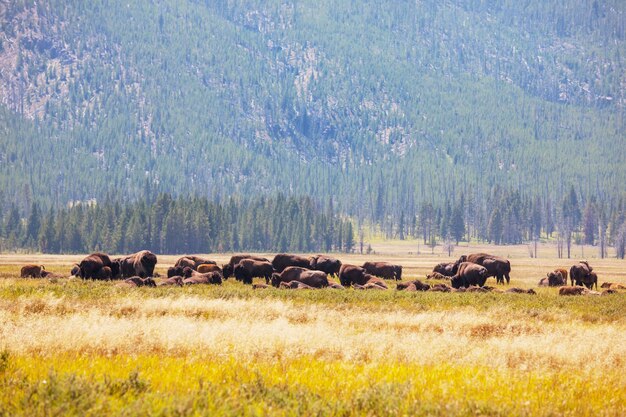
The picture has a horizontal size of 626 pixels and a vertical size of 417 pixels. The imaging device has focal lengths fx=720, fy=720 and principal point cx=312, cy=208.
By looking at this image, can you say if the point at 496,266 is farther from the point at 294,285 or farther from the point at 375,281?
the point at 294,285

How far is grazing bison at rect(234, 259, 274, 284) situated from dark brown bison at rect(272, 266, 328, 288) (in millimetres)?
3975

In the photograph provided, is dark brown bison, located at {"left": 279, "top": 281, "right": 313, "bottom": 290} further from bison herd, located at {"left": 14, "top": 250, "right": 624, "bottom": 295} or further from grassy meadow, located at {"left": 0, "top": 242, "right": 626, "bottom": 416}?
grassy meadow, located at {"left": 0, "top": 242, "right": 626, "bottom": 416}

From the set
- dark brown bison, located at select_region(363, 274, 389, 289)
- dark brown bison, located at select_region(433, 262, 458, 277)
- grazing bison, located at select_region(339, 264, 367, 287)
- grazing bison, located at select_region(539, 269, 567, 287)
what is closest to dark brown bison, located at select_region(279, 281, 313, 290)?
dark brown bison, located at select_region(363, 274, 389, 289)

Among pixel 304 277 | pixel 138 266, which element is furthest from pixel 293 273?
pixel 138 266

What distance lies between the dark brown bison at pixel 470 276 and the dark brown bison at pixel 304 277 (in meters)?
11.0

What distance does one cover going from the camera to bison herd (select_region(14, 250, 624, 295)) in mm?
46000

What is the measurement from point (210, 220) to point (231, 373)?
140 meters

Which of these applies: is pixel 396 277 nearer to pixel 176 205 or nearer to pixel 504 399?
pixel 504 399

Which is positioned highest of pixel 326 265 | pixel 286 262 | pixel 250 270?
pixel 286 262

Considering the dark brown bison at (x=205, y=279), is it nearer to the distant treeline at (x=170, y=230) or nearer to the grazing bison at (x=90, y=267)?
the grazing bison at (x=90, y=267)

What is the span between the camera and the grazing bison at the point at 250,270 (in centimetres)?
5162

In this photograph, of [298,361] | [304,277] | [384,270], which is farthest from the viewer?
[384,270]

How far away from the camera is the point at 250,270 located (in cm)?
5194

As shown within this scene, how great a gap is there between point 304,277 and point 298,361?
31234 mm
